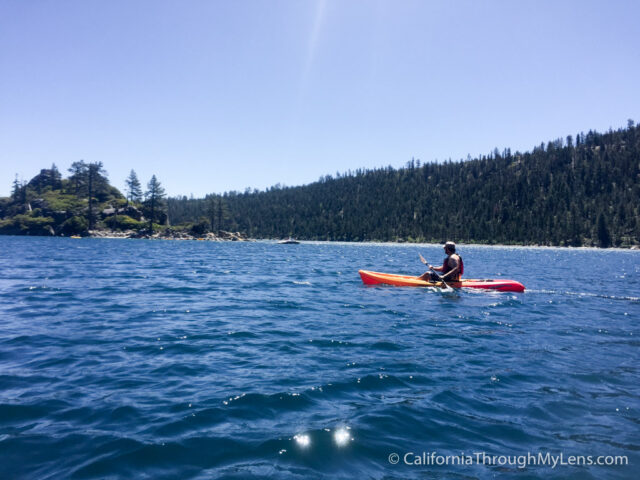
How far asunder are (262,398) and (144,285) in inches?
587

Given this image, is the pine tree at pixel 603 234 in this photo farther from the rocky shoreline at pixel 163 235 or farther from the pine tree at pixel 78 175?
the pine tree at pixel 78 175

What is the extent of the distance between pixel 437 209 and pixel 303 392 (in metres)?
182

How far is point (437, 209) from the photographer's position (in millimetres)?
176375

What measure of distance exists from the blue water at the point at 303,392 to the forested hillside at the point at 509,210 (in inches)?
4482

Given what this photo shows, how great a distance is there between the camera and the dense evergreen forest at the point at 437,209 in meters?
111

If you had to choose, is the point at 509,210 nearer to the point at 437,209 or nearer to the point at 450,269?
the point at 437,209

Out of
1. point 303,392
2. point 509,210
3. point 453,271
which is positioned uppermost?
point 509,210

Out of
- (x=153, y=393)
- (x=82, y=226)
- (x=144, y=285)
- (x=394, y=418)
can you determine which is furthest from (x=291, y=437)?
(x=82, y=226)

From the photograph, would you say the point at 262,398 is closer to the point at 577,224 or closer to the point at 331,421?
the point at 331,421

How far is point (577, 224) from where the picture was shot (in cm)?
12875

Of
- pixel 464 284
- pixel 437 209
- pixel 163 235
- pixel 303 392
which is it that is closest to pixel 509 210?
pixel 437 209

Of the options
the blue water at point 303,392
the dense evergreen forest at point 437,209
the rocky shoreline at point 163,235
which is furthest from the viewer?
the dense evergreen forest at point 437,209

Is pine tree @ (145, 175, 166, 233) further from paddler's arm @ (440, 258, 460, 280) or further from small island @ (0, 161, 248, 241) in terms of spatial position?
paddler's arm @ (440, 258, 460, 280)

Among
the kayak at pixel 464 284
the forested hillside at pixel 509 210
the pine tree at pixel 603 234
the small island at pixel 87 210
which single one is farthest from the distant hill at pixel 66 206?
the pine tree at pixel 603 234
